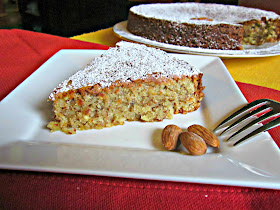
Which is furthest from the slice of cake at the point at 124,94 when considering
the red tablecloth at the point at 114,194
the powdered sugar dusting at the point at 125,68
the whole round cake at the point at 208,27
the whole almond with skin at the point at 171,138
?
the whole round cake at the point at 208,27

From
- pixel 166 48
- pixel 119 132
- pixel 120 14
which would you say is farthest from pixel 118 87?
pixel 120 14

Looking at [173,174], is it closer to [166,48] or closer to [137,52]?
[137,52]

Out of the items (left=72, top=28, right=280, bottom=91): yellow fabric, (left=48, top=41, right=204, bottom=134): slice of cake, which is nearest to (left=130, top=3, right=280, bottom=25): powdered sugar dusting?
(left=72, top=28, right=280, bottom=91): yellow fabric

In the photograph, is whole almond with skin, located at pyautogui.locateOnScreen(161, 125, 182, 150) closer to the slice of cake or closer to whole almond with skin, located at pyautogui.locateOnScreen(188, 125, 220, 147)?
whole almond with skin, located at pyautogui.locateOnScreen(188, 125, 220, 147)

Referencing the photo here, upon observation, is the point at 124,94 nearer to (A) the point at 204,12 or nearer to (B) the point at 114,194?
(B) the point at 114,194

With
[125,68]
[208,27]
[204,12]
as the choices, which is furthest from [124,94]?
[204,12]

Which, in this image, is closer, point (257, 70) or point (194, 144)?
point (194, 144)
